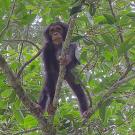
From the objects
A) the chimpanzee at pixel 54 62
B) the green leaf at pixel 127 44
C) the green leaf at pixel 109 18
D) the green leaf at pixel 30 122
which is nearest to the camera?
the green leaf at pixel 127 44

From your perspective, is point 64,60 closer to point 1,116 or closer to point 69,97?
point 1,116

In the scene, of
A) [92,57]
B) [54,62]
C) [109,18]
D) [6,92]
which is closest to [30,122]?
[6,92]

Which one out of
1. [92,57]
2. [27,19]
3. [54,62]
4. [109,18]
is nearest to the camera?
[109,18]

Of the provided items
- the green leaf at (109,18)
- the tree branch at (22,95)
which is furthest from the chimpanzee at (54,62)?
the green leaf at (109,18)

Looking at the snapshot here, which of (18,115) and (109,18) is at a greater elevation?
(109,18)

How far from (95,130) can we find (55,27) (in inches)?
63.6

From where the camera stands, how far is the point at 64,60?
10.7 feet

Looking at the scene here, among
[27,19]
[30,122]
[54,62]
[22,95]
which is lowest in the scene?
[30,122]

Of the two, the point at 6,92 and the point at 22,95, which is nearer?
the point at 22,95

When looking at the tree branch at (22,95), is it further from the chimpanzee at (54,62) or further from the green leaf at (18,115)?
the chimpanzee at (54,62)

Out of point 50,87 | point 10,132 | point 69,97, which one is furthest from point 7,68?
point 69,97

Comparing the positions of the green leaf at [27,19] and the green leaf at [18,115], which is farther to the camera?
the green leaf at [18,115]

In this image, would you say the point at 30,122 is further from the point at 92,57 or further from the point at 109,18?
the point at 109,18

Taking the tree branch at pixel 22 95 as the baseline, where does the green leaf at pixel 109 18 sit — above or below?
above
